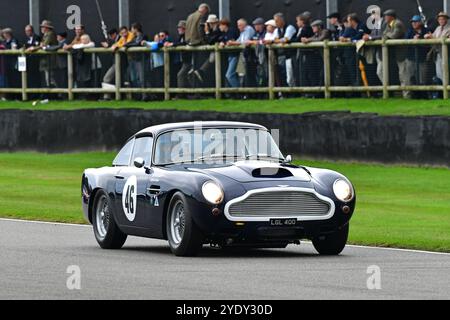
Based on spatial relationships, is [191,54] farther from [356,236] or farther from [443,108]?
[356,236]

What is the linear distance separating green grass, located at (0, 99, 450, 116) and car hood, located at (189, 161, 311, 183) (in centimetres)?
1143

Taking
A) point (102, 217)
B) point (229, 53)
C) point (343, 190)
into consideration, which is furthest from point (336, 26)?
point (343, 190)

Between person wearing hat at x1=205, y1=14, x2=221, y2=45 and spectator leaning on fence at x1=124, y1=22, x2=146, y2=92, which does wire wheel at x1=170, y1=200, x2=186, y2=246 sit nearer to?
person wearing hat at x1=205, y1=14, x2=221, y2=45

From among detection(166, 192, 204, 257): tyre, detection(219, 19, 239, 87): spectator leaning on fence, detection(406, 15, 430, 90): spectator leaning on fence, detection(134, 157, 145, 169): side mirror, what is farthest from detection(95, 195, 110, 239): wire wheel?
detection(219, 19, 239, 87): spectator leaning on fence

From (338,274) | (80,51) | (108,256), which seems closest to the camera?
(338,274)

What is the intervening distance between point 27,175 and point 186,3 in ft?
36.8

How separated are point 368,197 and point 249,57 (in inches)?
344

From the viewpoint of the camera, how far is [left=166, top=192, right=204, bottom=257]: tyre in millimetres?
14859

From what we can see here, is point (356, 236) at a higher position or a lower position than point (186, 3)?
lower

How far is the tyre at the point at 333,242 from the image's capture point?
15359 millimetres

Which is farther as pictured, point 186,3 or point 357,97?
point 186,3

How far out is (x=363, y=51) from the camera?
29.1 metres
